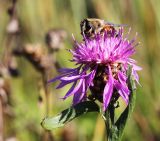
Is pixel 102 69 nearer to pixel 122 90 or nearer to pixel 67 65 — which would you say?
pixel 122 90

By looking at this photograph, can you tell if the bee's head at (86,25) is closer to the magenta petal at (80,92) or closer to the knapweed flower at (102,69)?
the knapweed flower at (102,69)

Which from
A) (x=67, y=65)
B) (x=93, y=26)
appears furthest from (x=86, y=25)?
(x=67, y=65)

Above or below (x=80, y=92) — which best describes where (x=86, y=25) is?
above

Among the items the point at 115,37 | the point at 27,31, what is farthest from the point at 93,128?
the point at 115,37

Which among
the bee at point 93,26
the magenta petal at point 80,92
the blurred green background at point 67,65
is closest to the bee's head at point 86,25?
the bee at point 93,26

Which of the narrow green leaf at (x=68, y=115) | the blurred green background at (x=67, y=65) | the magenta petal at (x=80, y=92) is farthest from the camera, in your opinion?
the blurred green background at (x=67, y=65)

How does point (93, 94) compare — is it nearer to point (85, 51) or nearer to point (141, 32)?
point (85, 51)
